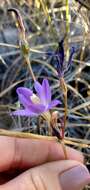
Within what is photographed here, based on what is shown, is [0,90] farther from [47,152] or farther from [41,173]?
[41,173]

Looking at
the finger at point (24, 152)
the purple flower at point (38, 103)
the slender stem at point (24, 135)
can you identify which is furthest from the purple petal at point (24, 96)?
the finger at point (24, 152)

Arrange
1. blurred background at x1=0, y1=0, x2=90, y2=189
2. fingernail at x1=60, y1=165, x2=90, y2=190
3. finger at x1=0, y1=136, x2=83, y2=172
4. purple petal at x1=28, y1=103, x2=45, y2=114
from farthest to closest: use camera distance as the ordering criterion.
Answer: blurred background at x1=0, y1=0, x2=90, y2=189, finger at x1=0, y1=136, x2=83, y2=172, fingernail at x1=60, y1=165, x2=90, y2=190, purple petal at x1=28, y1=103, x2=45, y2=114

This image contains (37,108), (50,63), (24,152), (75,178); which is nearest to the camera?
(37,108)

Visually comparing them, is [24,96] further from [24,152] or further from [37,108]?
[24,152]

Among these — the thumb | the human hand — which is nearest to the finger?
the human hand

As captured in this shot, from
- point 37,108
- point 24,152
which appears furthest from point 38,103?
point 24,152

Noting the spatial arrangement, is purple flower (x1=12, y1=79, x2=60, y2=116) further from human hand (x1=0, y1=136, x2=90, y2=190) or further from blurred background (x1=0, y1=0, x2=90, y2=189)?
blurred background (x1=0, y1=0, x2=90, y2=189)

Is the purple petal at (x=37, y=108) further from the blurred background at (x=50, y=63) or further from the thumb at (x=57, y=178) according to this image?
the blurred background at (x=50, y=63)

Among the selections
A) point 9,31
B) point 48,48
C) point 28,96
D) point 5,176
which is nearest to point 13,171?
point 5,176
